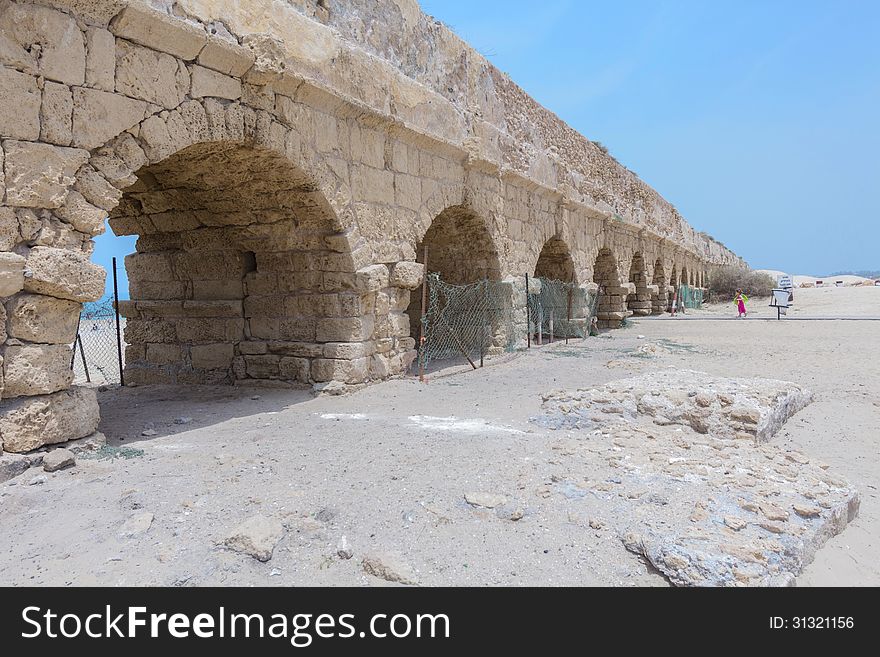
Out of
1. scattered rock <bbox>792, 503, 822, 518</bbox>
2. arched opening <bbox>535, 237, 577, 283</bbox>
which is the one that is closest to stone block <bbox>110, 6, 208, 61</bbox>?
scattered rock <bbox>792, 503, 822, 518</bbox>

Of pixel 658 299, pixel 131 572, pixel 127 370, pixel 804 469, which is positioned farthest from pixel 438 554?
pixel 658 299

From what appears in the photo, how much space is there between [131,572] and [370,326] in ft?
12.6

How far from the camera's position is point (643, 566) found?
225cm

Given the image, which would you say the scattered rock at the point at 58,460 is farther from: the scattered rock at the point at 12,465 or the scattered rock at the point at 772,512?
the scattered rock at the point at 772,512

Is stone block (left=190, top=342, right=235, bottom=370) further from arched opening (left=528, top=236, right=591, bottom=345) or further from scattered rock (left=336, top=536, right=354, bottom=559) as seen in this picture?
arched opening (left=528, top=236, right=591, bottom=345)

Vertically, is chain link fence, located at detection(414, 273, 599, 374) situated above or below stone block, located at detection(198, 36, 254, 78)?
below

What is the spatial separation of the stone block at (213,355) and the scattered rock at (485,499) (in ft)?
13.7

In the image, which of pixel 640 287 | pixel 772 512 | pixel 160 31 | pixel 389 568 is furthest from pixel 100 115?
pixel 640 287

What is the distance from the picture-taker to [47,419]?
3.28 m

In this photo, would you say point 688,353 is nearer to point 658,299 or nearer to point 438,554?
point 438,554

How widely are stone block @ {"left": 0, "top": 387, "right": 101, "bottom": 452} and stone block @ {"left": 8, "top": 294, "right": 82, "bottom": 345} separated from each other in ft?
1.11

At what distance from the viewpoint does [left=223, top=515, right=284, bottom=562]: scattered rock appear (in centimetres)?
228

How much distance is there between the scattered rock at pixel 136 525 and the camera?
8.06 ft

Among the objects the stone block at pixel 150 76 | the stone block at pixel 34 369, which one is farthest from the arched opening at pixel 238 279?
the stone block at pixel 34 369
